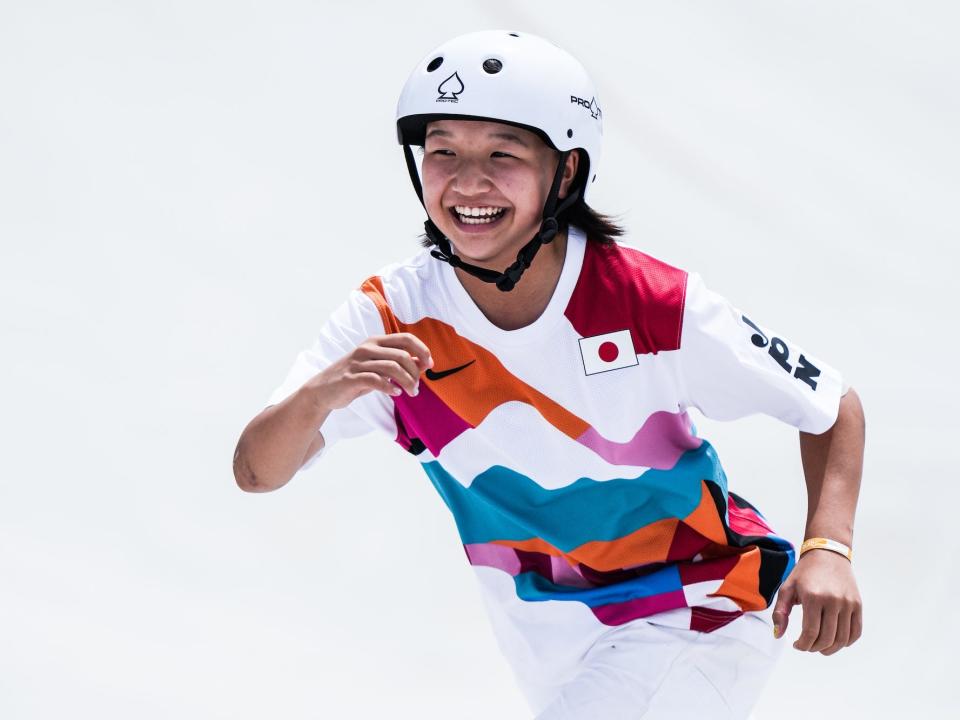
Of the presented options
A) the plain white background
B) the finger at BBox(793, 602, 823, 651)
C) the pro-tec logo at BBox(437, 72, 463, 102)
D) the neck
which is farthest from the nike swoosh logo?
the plain white background

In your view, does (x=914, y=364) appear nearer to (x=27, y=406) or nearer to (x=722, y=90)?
(x=722, y=90)

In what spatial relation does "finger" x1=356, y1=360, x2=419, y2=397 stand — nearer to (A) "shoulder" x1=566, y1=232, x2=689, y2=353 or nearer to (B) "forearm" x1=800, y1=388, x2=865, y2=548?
(A) "shoulder" x1=566, y1=232, x2=689, y2=353

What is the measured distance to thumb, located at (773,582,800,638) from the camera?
2.73 metres

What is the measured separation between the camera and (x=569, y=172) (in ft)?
11.2

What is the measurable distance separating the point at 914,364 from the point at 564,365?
13.8 ft

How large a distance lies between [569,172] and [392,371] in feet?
3.36

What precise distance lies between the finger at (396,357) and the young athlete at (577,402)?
38 cm

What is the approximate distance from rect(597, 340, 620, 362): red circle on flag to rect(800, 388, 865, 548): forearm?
0.52 m

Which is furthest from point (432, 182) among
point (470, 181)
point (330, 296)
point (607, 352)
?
point (330, 296)

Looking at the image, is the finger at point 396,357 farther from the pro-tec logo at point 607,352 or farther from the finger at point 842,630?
the finger at point 842,630

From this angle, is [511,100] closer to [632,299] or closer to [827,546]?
[632,299]

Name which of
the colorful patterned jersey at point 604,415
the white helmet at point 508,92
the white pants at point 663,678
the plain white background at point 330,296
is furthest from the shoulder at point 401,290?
the plain white background at point 330,296

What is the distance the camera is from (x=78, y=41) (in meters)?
8.77

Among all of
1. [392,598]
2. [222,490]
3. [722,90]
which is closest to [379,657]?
[392,598]
